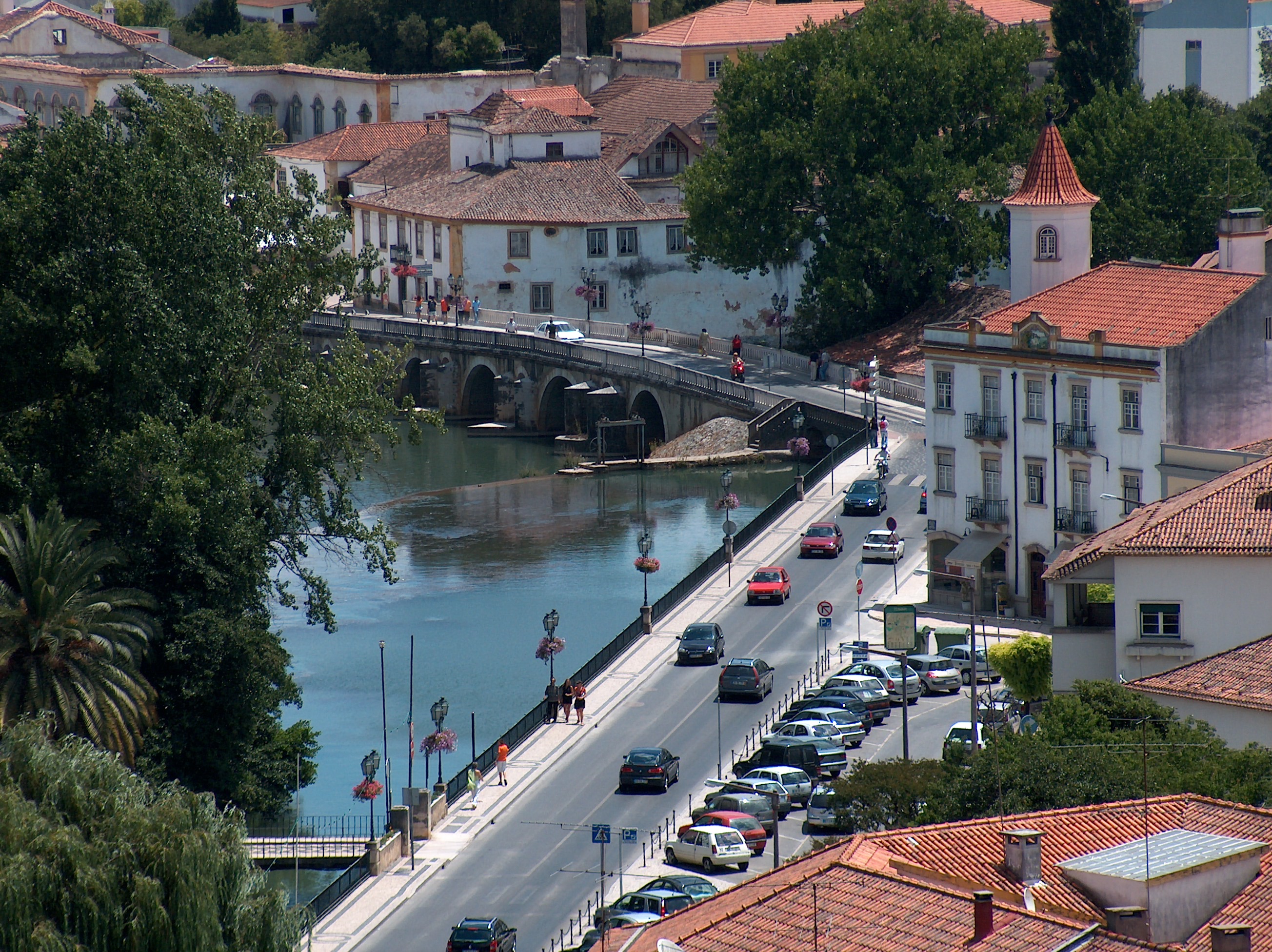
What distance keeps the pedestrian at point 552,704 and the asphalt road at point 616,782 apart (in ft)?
5.58

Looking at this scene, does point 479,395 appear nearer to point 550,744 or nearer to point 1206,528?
point 550,744

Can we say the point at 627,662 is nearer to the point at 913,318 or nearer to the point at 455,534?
the point at 455,534

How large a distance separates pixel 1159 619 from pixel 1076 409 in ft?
67.2

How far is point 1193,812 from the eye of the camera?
135 feet

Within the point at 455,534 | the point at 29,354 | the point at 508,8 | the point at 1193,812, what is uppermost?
the point at 508,8

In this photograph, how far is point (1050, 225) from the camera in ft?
313

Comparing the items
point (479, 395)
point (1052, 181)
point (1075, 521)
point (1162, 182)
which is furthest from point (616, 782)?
point (479, 395)

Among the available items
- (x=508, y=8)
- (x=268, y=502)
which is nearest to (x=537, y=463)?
(x=268, y=502)

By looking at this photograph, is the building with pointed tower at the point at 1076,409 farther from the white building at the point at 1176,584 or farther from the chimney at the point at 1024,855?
the chimney at the point at 1024,855

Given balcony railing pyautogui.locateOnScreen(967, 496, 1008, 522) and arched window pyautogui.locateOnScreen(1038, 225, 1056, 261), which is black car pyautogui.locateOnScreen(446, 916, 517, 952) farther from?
arched window pyautogui.locateOnScreen(1038, 225, 1056, 261)

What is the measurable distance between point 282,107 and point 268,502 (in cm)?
12739

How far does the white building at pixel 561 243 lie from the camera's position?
142 meters

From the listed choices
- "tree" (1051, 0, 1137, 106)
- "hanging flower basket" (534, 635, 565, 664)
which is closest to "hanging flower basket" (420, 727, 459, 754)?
"hanging flower basket" (534, 635, 565, 664)

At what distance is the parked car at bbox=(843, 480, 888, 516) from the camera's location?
9738 cm
